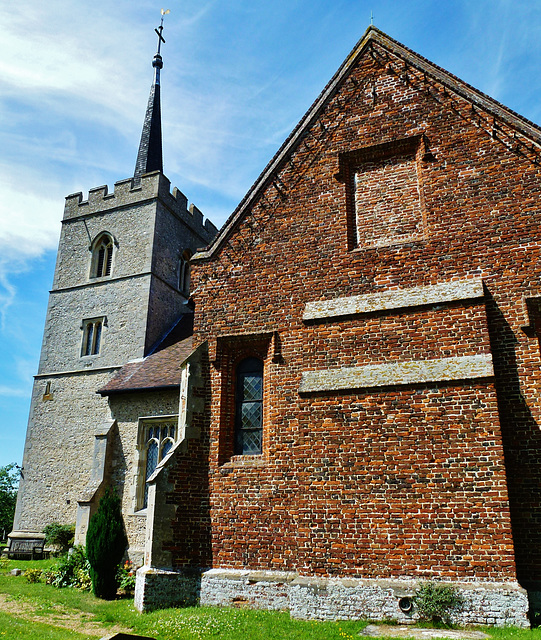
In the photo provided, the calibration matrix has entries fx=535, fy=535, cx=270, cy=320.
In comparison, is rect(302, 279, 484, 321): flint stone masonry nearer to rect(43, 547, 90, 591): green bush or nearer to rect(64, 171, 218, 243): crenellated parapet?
rect(43, 547, 90, 591): green bush

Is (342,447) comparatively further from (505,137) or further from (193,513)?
(505,137)

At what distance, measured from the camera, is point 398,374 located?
27.7ft

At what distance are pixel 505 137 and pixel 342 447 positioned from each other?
5999 millimetres

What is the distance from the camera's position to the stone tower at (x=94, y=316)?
1725 cm

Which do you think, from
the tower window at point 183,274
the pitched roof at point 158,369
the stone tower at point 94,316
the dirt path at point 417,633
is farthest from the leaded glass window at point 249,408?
the tower window at point 183,274

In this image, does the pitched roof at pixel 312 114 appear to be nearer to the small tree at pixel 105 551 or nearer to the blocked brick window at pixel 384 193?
the blocked brick window at pixel 384 193

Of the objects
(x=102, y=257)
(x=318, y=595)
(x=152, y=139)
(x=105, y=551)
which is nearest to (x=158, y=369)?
(x=105, y=551)

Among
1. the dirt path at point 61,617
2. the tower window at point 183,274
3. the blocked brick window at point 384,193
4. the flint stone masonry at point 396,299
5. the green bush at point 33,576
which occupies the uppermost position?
the tower window at point 183,274

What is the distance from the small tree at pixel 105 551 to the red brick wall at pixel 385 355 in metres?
3.01

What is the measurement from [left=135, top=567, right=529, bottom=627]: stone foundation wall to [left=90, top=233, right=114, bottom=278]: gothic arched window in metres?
13.5

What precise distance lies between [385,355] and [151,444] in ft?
27.9

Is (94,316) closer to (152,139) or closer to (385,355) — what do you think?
(152,139)

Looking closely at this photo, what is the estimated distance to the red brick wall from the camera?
25.2 ft

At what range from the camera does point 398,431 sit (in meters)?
8.20
